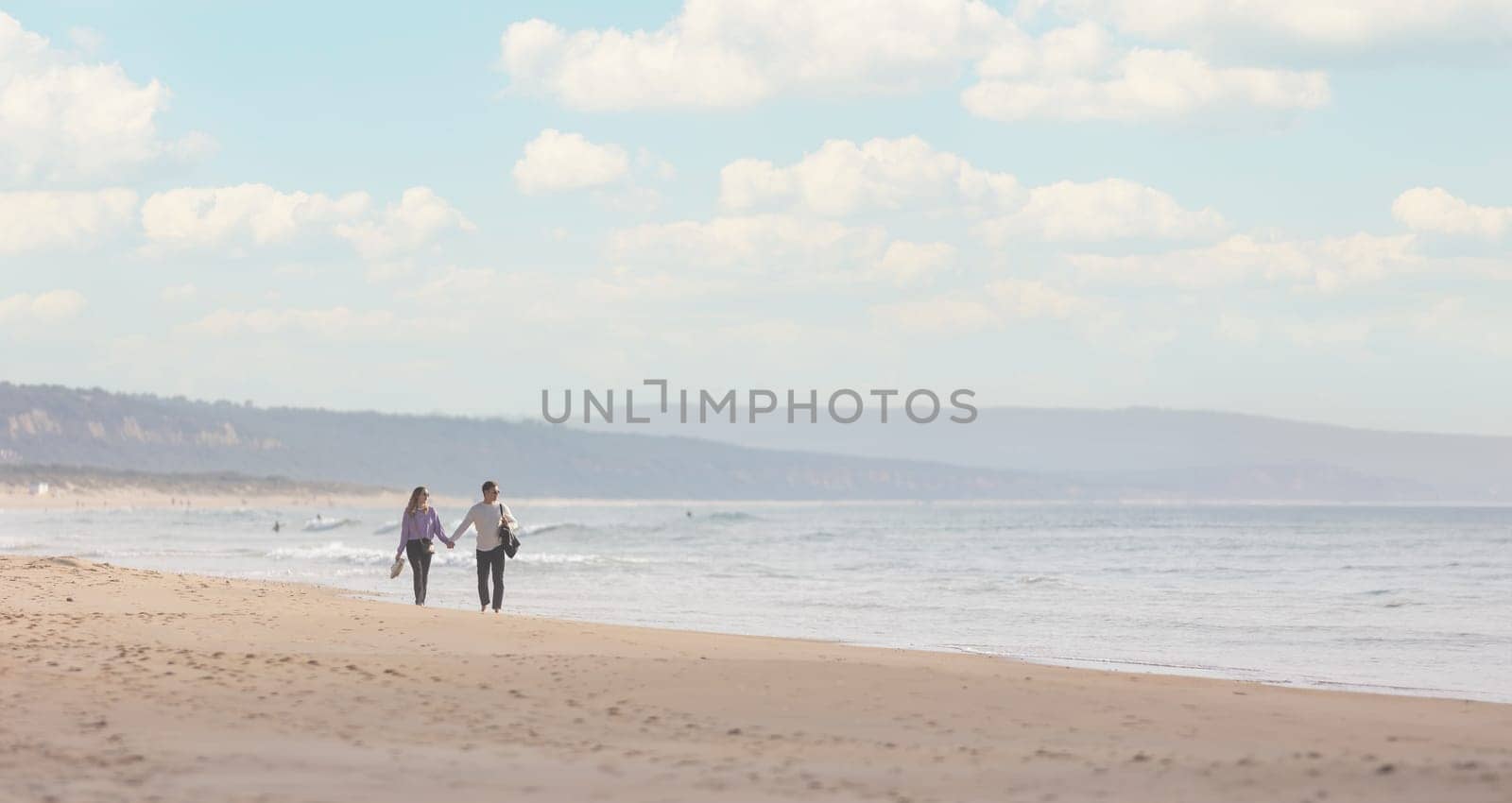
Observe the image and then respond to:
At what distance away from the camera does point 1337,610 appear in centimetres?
2512

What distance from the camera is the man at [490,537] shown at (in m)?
18.0

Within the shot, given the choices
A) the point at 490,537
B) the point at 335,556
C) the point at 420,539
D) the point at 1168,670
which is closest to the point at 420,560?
the point at 420,539

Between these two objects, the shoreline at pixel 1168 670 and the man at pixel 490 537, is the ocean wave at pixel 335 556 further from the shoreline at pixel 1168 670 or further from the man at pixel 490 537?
the shoreline at pixel 1168 670

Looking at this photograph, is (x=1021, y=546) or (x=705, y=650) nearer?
(x=705, y=650)

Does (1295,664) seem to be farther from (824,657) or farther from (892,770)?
(892,770)

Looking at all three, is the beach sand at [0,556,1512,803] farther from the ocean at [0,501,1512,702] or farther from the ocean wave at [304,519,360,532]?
the ocean wave at [304,519,360,532]

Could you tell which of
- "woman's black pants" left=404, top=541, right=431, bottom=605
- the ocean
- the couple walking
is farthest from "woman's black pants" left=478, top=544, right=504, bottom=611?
the ocean

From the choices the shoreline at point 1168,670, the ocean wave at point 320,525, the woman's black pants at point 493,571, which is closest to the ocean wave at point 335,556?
the woman's black pants at point 493,571

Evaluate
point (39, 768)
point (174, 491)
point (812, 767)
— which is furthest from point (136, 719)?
point (174, 491)

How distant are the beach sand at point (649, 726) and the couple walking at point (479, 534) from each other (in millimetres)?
3140

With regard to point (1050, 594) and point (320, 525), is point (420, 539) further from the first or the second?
point (320, 525)

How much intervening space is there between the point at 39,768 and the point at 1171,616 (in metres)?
18.0

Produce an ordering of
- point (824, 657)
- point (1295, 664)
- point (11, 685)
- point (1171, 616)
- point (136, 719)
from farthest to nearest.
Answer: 1. point (1171, 616)
2. point (1295, 664)
3. point (824, 657)
4. point (11, 685)
5. point (136, 719)

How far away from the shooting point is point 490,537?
60.1 feet
